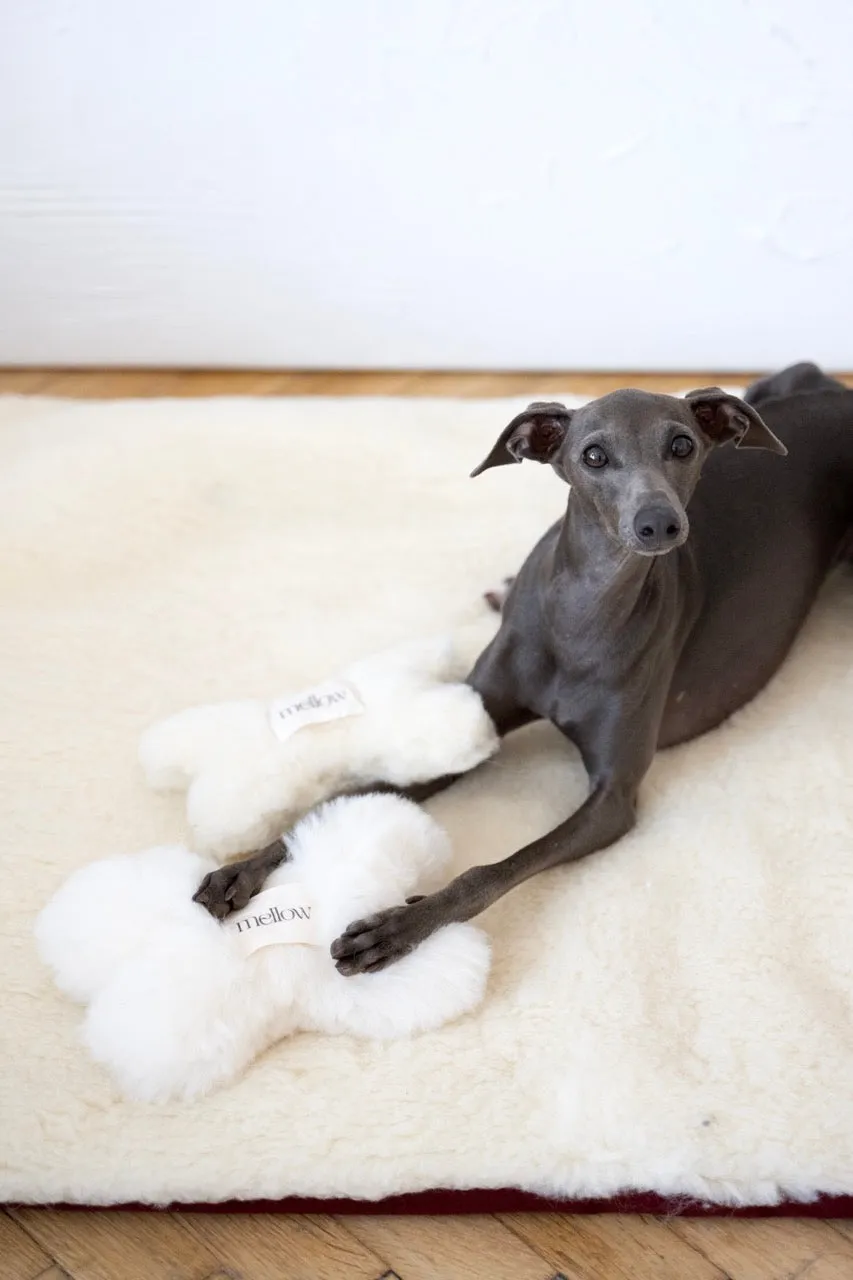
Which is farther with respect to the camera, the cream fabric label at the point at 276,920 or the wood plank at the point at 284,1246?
the cream fabric label at the point at 276,920

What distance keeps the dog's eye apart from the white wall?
1484mm

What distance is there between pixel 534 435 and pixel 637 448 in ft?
0.75

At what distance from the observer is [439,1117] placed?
1.73 metres

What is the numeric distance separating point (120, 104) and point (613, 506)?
5.95 feet

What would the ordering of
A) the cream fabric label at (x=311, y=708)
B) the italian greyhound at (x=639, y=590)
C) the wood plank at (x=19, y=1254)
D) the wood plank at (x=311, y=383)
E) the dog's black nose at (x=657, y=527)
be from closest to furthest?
1. the wood plank at (x=19, y=1254)
2. the dog's black nose at (x=657, y=527)
3. the italian greyhound at (x=639, y=590)
4. the cream fabric label at (x=311, y=708)
5. the wood plank at (x=311, y=383)

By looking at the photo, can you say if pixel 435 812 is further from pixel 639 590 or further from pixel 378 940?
pixel 639 590

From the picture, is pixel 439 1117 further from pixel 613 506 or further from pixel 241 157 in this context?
pixel 241 157

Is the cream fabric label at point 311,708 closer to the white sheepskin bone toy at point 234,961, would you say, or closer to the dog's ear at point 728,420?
the white sheepskin bone toy at point 234,961

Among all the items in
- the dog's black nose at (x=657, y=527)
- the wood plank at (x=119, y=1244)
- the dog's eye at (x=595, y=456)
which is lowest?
the wood plank at (x=119, y=1244)

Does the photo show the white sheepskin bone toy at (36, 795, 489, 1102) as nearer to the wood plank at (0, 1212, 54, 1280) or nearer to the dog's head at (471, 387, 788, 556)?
the wood plank at (0, 1212, 54, 1280)

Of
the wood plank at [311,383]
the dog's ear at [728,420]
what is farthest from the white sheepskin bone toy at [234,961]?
the wood plank at [311,383]

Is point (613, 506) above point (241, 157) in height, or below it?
below

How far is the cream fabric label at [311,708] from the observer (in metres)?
2.07

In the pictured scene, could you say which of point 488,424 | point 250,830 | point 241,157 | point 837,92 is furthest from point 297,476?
point 837,92
